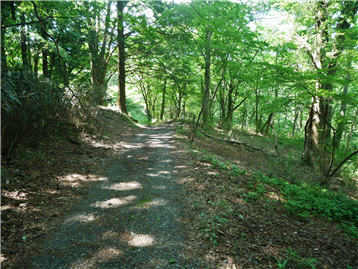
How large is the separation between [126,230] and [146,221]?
14.5 inches

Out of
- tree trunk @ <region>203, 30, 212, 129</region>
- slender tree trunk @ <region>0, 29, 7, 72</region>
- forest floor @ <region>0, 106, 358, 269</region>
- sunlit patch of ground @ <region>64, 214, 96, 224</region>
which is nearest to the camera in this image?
forest floor @ <region>0, 106, 358, 269</region>

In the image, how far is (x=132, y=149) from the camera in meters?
7.25

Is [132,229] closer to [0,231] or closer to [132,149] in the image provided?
[0,231]

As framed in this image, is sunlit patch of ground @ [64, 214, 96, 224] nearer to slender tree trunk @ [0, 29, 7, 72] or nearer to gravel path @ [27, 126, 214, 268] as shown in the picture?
gravel path @ [27, 126, 214, 268]

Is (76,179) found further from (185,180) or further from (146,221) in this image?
(185,180)

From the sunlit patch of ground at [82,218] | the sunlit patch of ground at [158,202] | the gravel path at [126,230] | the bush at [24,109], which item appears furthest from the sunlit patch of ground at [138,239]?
the bush at [24,109]

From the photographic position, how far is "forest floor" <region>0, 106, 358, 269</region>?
7.80 ft

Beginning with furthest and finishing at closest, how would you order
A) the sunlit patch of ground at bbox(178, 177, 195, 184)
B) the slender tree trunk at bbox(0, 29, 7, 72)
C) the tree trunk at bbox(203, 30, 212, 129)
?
the tree trunk at bbox(203, 30, 212, 129) < the sunlit patch of ground at bbox(178, 177, 195, 184) < the slender tree trunk at bbox(0, 29, 7, 72)

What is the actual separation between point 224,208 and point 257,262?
3.95 ft

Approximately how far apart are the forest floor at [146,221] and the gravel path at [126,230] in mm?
14

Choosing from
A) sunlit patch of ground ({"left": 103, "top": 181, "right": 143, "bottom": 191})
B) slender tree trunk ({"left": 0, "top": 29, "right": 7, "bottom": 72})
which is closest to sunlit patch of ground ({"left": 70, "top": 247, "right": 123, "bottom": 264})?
sunlit patch of ground ({"left": 103, "top": 181, "right": 143, "bottom": 191})

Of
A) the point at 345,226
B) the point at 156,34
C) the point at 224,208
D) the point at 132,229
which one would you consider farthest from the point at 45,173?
the point at 156,34

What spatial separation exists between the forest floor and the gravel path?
0.05 ft

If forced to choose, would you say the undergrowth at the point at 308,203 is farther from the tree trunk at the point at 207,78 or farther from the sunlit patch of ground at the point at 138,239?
the tree trunk at the point at 207,78
